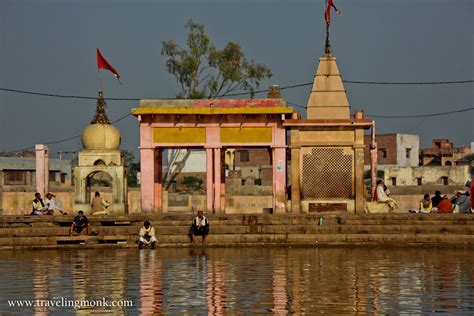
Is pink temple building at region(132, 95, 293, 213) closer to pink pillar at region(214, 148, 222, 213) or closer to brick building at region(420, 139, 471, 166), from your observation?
pink pillar at region(214, 148, 222, 213)

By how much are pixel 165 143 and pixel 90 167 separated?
251 centimetres

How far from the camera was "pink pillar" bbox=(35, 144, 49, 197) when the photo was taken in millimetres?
35000

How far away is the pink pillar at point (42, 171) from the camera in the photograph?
35000mm

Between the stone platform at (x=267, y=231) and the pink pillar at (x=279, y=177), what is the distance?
121 inches

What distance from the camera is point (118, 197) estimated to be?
32.3 metres

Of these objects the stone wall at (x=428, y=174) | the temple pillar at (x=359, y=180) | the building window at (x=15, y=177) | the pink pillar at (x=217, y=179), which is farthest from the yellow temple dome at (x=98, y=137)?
the stone wall at (x=428, y=174)

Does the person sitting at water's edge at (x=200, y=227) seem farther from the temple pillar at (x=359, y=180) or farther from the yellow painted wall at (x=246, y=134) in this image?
the temple pillar at (x=359, y=180)

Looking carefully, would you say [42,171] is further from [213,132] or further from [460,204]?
[460,204]

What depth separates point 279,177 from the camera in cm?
3231

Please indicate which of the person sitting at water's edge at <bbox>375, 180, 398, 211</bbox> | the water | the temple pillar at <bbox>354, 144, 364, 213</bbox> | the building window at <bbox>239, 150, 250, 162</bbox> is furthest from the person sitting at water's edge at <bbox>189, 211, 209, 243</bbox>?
the building window at <bbox>239, 150, 250, 162</bbox>

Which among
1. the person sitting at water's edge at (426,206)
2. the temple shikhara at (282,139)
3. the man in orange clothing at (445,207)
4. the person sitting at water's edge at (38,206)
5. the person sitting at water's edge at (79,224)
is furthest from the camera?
the temple shikhara at (282,139)

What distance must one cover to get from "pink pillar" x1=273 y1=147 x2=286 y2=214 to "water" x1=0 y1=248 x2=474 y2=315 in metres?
6.26

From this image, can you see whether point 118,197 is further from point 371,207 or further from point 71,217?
point 371,207

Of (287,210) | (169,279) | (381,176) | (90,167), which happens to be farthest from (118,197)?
(381,176)
